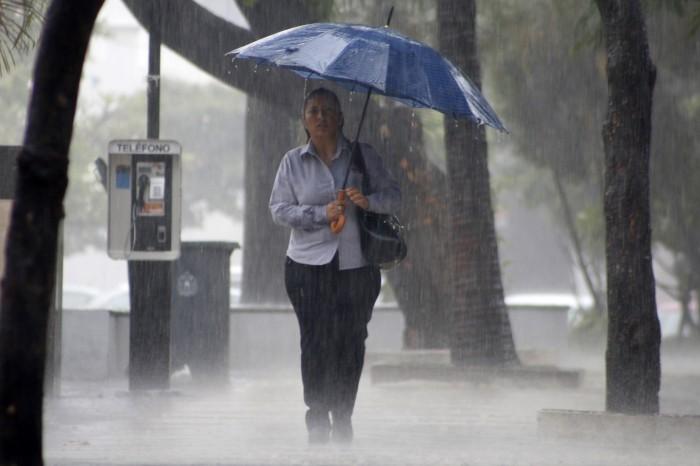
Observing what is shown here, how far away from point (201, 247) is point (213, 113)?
48.8m

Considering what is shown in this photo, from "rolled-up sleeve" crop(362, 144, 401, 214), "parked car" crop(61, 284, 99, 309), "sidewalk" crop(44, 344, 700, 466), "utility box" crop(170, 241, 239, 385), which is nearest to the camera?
"sidewalk" crop(44, 344, 700, 466)

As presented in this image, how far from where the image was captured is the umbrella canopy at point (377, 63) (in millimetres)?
7521

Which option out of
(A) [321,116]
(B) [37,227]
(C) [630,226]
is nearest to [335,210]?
(A) [321,116]

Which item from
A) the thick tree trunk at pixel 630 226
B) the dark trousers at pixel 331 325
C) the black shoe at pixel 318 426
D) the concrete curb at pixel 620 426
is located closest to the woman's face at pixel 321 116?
the dark trousers at pixel 331 325

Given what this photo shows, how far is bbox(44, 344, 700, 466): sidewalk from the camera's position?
24.5 feet

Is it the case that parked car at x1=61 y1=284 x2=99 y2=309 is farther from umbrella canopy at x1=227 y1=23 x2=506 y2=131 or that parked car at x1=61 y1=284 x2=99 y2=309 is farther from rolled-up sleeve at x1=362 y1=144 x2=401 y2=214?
umbrella canopy at x1=227 y1=23 x2=506 y2=131

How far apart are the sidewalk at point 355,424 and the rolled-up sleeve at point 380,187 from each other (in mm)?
1289

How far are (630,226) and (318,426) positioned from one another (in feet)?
7.42

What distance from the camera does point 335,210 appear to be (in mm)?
7762

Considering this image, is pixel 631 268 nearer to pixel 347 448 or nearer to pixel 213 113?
pixel 347 448

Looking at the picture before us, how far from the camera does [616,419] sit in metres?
8.41

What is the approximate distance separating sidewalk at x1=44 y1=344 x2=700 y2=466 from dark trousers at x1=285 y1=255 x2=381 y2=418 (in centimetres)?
30

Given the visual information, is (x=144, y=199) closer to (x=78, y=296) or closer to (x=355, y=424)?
(x=355, y=424)

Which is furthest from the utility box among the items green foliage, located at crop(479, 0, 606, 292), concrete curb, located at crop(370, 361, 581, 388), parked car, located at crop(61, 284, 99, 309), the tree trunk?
parked car, located at crop(61, 284, 99, 309)
